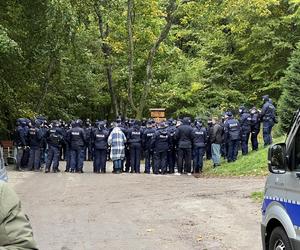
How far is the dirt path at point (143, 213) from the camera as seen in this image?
9.05m

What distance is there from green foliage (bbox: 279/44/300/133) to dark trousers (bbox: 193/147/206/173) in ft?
16.6

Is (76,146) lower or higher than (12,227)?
higher

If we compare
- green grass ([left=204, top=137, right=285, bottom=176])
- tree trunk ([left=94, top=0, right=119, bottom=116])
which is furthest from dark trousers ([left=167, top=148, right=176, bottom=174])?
tree trunk ([left=94, top=0, right=119, bottom=116])

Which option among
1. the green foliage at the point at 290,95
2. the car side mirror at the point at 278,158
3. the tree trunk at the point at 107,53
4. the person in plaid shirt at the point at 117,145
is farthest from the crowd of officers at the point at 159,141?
the car side mirror at the point at 278,158

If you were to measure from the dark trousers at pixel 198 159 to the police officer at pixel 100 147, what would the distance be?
347 centimetres

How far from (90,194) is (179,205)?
3105 millimetres

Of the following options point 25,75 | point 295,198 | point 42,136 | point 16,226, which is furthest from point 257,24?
point 16,226

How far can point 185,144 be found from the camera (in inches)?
834

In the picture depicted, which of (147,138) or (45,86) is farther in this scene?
(45,86)

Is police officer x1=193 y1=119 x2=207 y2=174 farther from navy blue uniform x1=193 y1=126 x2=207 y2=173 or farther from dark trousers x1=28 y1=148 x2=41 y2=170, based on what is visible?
dark trousers x1=28 y1=148 x2=41 y2=170

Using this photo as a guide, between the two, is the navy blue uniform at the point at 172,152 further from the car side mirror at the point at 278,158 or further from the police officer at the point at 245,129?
the car side mirror at the point at 278,158

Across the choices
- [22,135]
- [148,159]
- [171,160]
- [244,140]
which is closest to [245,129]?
[244,140]

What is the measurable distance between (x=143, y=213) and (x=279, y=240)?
19.3 ft

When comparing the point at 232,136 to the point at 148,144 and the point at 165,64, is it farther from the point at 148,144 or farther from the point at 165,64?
the point at 165,64
